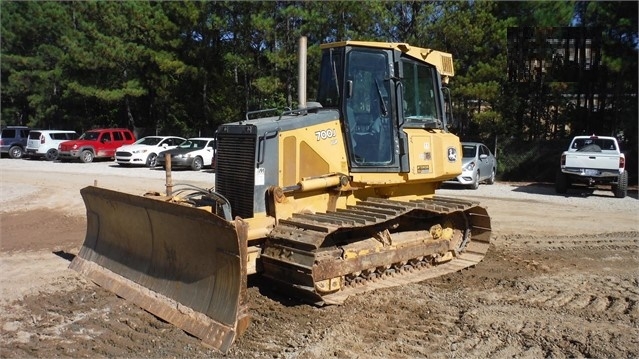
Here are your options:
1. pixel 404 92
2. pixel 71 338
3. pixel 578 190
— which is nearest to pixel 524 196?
pixel 578 190

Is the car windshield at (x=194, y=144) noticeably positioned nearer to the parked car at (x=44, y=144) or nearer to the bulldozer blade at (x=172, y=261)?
the parked car at (x=44, y=144)

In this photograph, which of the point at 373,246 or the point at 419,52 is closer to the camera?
the point at 373,246

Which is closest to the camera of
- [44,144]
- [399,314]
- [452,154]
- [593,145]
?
[399,314]

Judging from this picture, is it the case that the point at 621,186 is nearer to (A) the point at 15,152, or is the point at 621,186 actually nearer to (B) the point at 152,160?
(B) the point at 152,160

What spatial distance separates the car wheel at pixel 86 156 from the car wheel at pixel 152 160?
4077 millimetres

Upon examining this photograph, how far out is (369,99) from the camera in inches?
267

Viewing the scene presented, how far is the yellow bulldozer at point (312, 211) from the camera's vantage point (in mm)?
5391

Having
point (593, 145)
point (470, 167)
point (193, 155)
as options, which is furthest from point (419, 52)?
point (193, 155)

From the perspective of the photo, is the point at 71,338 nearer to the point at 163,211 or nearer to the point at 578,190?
the point at 163,211

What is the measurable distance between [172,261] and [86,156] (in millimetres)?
23215

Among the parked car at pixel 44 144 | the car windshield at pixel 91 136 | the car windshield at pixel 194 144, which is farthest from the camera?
the parked car at pixel 44 144

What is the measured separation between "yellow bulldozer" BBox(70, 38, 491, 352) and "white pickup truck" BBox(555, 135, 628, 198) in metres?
9.83

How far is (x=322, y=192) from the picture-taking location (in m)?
6.57

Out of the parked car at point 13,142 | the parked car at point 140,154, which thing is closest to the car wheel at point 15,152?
the parked car at point 13,142
